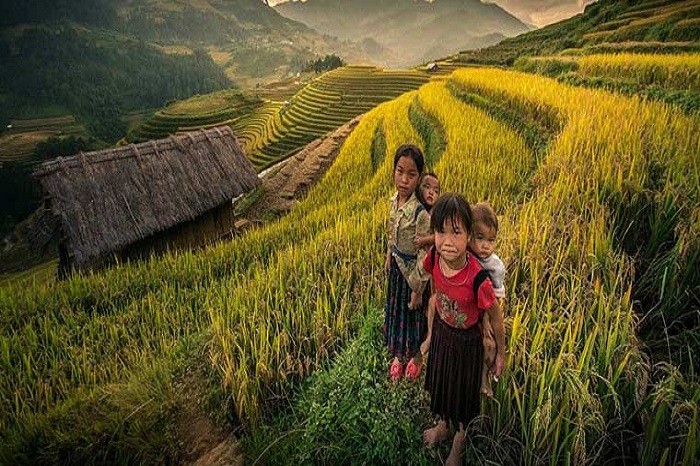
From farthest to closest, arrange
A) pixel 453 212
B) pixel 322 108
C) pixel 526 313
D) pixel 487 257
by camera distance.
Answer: pixel 322 108
pixel 526 313
pixel 487 257
pixel 453 212

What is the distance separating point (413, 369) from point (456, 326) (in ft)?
2.06

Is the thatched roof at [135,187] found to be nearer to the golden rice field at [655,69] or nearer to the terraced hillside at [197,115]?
the golden rice field at [655,69]

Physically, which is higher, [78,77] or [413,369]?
[78,77]

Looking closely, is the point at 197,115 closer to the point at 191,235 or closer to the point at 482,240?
the point at 191,235

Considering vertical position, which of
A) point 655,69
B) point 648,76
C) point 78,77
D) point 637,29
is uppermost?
point 78,77

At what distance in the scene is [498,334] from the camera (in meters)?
1.55

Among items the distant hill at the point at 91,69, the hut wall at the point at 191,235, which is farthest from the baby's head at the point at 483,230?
the distant hill at the point at 91,69

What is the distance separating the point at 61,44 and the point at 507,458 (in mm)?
163282

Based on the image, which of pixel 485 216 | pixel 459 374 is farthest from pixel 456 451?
pixel 485 216

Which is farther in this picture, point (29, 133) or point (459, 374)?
point (29, 133)

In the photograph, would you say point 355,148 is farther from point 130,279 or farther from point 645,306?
point 645,306

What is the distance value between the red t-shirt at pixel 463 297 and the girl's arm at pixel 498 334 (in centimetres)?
4

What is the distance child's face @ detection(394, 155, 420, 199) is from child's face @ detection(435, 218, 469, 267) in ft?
2.33

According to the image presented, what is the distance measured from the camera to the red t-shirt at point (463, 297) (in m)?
1.50
